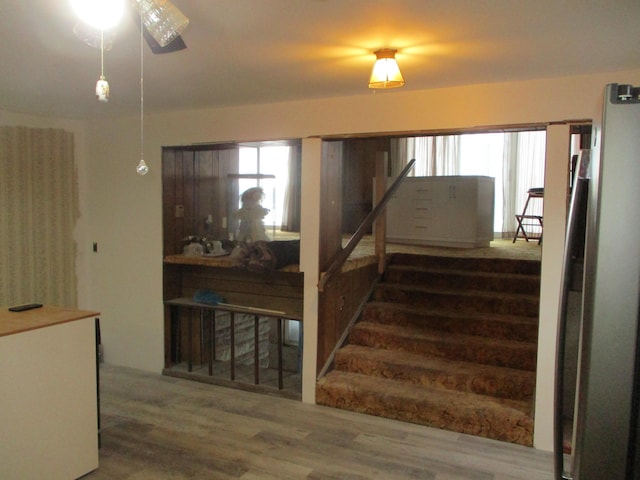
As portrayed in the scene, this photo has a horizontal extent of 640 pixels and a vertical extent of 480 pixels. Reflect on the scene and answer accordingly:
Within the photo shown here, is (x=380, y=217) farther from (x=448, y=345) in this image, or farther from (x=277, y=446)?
(x=277, y=446)

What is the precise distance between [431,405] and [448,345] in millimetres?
609

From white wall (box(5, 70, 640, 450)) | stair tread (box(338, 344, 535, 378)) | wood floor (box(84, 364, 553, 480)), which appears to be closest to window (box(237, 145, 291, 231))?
white wall (box(5, 70, 640, 450))

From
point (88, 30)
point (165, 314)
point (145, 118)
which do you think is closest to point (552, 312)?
point (88, 30)

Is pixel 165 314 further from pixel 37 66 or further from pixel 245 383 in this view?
pixel 37 66

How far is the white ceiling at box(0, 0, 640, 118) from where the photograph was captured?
193 cm

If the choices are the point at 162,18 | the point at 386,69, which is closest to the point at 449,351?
the point at 386,69

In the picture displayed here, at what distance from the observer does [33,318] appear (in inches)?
100.0

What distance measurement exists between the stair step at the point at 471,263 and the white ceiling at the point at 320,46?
2.05 metres

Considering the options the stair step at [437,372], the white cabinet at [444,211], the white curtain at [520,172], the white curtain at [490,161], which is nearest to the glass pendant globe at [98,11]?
the stair step at [437,372]

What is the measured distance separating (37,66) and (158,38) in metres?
1.44

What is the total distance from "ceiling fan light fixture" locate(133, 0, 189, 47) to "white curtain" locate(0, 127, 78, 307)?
10.0 feet

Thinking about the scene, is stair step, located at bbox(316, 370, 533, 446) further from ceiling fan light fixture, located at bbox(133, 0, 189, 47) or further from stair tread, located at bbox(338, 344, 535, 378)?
ceiling fan light fixture, located at bbox(133, 0, 189, 47)

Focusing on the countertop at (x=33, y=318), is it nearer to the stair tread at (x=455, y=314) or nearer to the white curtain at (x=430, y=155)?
the stair tread at (x=455, y=314)

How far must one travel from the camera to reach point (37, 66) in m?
2.82
